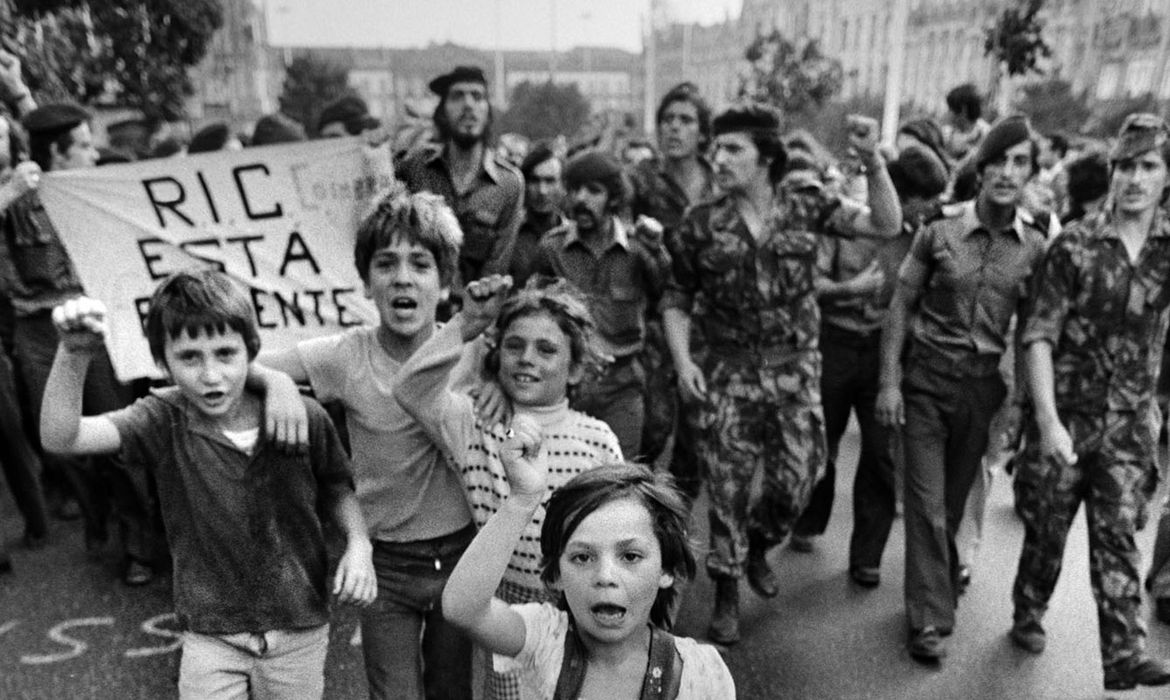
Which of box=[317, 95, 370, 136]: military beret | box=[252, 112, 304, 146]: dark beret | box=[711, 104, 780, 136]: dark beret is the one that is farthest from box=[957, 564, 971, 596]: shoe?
box=[317, 95, 370, 136]: military beret

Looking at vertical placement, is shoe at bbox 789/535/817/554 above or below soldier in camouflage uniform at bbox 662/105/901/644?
below

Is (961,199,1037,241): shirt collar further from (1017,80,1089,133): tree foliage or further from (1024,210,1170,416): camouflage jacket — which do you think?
(1017,80,1089,133): tree foliage

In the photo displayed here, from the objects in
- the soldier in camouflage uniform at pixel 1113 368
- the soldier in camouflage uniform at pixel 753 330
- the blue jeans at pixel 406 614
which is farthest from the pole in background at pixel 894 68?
the blue jeans at pixel 406 614

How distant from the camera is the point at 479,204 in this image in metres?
4.00

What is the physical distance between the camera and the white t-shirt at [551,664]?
1.69m

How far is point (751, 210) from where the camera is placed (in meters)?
3.53

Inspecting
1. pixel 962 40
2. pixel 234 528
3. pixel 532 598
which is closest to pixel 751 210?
pixel 532 598

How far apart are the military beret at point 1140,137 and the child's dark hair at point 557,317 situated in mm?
2002

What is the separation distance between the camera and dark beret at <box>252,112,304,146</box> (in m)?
6.00

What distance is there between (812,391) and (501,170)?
1.66 metres

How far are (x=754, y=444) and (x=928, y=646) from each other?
0.99 meters

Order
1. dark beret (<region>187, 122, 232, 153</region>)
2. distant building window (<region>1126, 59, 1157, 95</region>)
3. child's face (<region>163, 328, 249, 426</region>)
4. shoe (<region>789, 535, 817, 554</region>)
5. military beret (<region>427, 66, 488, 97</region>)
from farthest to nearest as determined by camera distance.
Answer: distant building window (<region>1126, 59, 1157, 95</region>)
dark beret (<region>187, 122, 232, 153</region>)
shoe (<region>789, 535, 817, 554</region>)
military beret (<region>427, 66, 488, 97</region>)
child's face (<region>163, 328, 249, 426</region>)

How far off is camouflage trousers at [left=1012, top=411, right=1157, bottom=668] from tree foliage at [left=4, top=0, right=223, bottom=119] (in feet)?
53.9

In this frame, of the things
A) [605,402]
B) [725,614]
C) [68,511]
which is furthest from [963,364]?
[68,511]
